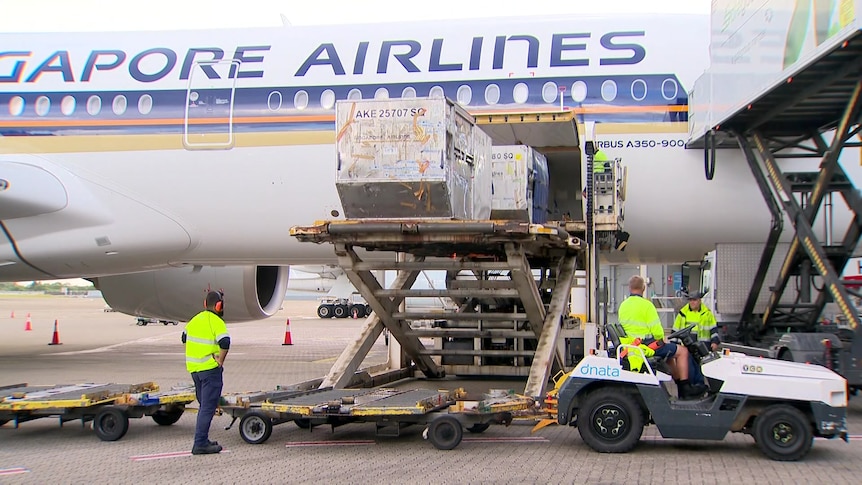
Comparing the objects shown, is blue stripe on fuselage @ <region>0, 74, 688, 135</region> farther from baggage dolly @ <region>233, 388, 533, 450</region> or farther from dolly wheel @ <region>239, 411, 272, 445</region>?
dolly wheel @ <region>239, 411, 272, 445</region>

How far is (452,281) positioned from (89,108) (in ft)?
17.0

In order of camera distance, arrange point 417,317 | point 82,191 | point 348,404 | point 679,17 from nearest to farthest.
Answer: point 348,404
point 417,317
point 679,17
point 82,191

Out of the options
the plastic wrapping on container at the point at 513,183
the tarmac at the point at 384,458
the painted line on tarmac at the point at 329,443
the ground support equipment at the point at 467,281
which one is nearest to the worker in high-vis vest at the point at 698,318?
the ground support equipment at the point at 467,281

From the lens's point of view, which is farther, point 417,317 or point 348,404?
point 417,317

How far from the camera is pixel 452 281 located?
34.5 feet

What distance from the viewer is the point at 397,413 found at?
256 inches

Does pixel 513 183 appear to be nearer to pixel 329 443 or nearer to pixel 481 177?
pixel 481 177

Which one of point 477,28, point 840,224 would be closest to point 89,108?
point 477,28

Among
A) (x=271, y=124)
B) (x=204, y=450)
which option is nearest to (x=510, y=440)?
(x=204, y=450)

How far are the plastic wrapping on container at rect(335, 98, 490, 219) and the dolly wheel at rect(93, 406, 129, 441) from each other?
8.42 ft

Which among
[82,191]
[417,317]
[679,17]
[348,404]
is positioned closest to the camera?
[348,404]

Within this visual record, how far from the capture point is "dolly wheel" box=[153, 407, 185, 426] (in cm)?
769

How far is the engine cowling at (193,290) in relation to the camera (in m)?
13.5

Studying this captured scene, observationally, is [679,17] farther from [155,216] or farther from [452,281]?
[155,216]
